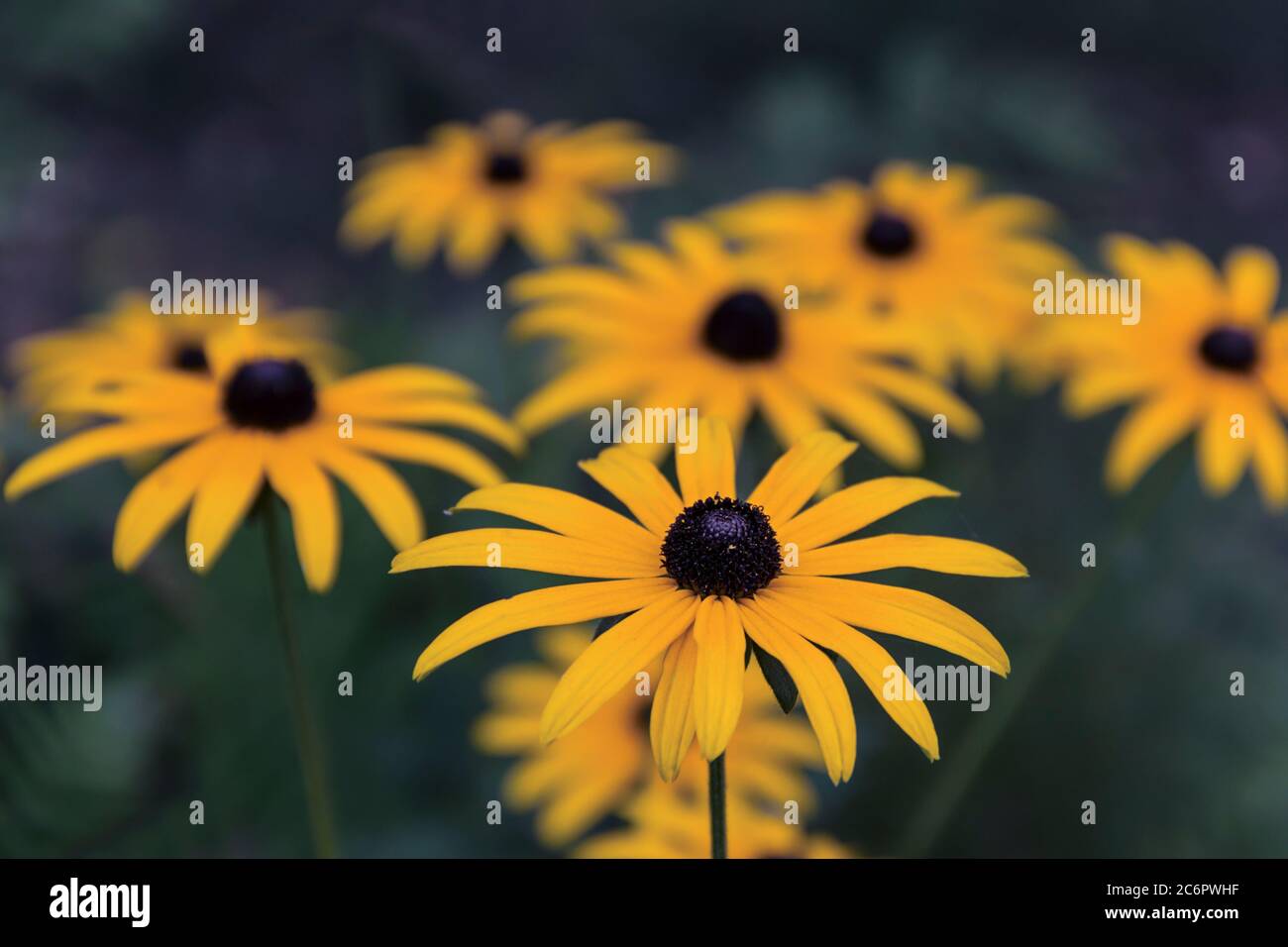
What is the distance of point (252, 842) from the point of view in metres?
2.98

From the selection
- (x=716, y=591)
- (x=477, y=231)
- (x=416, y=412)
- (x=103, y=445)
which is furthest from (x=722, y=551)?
(x=477, y=231)

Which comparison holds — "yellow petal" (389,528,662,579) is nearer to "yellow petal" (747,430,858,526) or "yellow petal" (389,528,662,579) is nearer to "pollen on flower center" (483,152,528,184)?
"yellow petal" (747,430,858,526)

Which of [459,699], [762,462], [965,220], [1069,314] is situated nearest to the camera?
[762,462]

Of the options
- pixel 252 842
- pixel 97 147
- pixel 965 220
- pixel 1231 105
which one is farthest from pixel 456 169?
pixel 1231 105

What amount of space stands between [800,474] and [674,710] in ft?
1.38

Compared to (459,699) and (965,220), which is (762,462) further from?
(459,699)

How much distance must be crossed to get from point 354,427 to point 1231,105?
5.97 meters

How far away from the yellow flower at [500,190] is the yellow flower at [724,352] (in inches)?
23.6

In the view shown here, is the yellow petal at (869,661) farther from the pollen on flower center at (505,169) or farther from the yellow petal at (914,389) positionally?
the pollen on flower center at (505,169)

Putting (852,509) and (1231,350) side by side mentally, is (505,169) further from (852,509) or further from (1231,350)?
(852,509)

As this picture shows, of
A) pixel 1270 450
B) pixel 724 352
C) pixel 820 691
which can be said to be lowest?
pixel 820 691

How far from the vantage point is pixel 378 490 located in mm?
2014

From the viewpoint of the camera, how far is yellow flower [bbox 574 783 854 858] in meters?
2.25

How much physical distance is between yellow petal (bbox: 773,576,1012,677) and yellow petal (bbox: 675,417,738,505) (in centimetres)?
19
